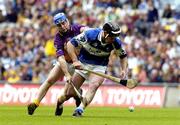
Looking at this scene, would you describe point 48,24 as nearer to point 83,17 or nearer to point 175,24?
point 83,17

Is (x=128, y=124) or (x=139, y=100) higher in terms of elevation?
(x=128, y=124)

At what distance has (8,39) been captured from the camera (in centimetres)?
3325

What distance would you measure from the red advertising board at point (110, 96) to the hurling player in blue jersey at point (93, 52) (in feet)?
32.4

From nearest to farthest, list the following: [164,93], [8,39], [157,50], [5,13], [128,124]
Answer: [128,124], [164,93], [157,50], [8,39], [5,13]

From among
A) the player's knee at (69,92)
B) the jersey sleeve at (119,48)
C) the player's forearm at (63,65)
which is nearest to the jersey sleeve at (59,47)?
the player's forearm at (63,65)

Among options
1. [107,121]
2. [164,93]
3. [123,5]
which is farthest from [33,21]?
[107,121]

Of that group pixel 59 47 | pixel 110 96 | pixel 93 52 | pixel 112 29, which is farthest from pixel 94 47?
pixel 110 96

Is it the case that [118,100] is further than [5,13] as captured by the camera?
No

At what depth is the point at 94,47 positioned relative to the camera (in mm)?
18219

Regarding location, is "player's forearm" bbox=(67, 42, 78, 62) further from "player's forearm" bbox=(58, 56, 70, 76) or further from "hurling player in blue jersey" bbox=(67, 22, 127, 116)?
"player's forearm" bbox=(58, 56, 70, 76)

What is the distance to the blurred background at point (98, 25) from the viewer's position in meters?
30.5

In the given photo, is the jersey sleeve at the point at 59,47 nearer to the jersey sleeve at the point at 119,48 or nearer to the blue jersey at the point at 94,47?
the blue jersey at the point at 94,47

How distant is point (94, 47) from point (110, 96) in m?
10.5

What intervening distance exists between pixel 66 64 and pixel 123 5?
51.1ft
